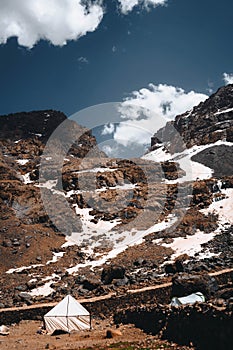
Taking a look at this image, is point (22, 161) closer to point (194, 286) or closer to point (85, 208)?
point (85, 208)

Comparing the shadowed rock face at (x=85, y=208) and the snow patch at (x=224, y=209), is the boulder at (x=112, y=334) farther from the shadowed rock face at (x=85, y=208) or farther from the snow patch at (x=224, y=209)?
the snow patch at (x=224, y=209)

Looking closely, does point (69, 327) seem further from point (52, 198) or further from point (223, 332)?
point (52, 198)

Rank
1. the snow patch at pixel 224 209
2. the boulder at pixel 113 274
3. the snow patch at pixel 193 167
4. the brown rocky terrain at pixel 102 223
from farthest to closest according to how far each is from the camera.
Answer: the snow patch at pixel 193 167 → the snow patch at pixel 224 209 → the boulder at pixel 113 274 → the brown rocky terrain at pixel 102 223

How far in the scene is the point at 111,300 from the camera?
29.8 m

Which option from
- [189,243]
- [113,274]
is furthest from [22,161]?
[113,274]

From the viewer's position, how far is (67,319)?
23.8 meters

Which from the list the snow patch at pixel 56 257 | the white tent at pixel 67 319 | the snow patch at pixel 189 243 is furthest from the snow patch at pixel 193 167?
the white tent at pixel 67 319

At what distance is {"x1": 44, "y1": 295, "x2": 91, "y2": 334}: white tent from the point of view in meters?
23.8

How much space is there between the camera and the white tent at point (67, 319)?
23828 mm

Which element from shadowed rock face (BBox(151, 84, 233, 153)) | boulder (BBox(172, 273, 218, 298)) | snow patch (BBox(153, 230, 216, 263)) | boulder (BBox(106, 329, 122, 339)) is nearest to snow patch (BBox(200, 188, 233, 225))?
snow patch (BBox(153, 230, 216, 263))

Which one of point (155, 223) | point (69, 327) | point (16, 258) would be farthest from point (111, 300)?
point (155, 223)

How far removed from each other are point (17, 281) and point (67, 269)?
21.8ft

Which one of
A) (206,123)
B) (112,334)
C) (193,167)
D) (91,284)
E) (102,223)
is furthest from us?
(206,123)

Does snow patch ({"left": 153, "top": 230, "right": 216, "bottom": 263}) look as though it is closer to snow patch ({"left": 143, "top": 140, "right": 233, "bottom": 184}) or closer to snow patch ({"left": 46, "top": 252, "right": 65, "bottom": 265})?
snow patch ({"left": 46, "top": 252, "right": 65, "bottom": 265})
